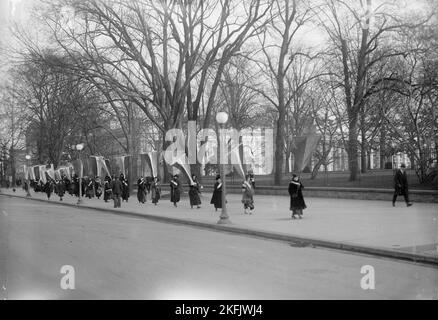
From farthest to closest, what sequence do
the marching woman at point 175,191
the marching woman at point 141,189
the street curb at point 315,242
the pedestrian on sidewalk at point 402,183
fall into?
the marching woman at point 141,189, the marching woman at point 175,191, the pedestrian on sidewalk at point 402,183, the street curb at point 315,242

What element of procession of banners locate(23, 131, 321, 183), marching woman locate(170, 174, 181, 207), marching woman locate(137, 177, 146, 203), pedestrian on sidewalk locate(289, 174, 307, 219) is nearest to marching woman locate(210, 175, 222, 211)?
procession of banners locate(23, 131, 321, 183)

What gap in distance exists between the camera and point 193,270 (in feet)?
28.3

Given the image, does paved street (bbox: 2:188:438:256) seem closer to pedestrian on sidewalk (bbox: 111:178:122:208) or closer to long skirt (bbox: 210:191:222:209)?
long skirt (bbox: 210:191:222:209)

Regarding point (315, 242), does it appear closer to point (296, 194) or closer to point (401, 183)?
point (296, 194)

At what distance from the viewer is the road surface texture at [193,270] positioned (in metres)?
7.03

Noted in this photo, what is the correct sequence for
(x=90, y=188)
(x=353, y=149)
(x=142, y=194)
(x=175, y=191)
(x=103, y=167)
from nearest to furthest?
(x=175, y=191), (x=142, y=194), (x=353, y=149), (x=103, y=167), (x=90, y=188)

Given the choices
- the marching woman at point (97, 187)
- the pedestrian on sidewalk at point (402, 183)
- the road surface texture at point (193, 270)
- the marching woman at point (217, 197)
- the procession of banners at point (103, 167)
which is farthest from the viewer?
the marching woman at point (97, 187)

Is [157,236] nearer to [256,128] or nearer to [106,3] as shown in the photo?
[106,3]

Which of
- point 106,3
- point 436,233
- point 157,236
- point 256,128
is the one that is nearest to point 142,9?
point 106,3

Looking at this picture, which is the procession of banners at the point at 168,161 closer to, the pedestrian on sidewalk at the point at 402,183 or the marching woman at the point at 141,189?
the marching woman at the point at 141,189

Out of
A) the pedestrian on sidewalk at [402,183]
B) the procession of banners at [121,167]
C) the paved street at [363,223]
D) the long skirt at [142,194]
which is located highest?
the procession of banners at [121,167]

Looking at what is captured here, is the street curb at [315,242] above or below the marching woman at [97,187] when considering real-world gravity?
below

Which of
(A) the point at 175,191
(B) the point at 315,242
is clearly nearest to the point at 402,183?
(B) the point at 315,242

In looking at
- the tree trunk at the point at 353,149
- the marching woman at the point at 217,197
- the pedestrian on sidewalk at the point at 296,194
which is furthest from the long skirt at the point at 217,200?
the tree trunk at the point at 353,149
